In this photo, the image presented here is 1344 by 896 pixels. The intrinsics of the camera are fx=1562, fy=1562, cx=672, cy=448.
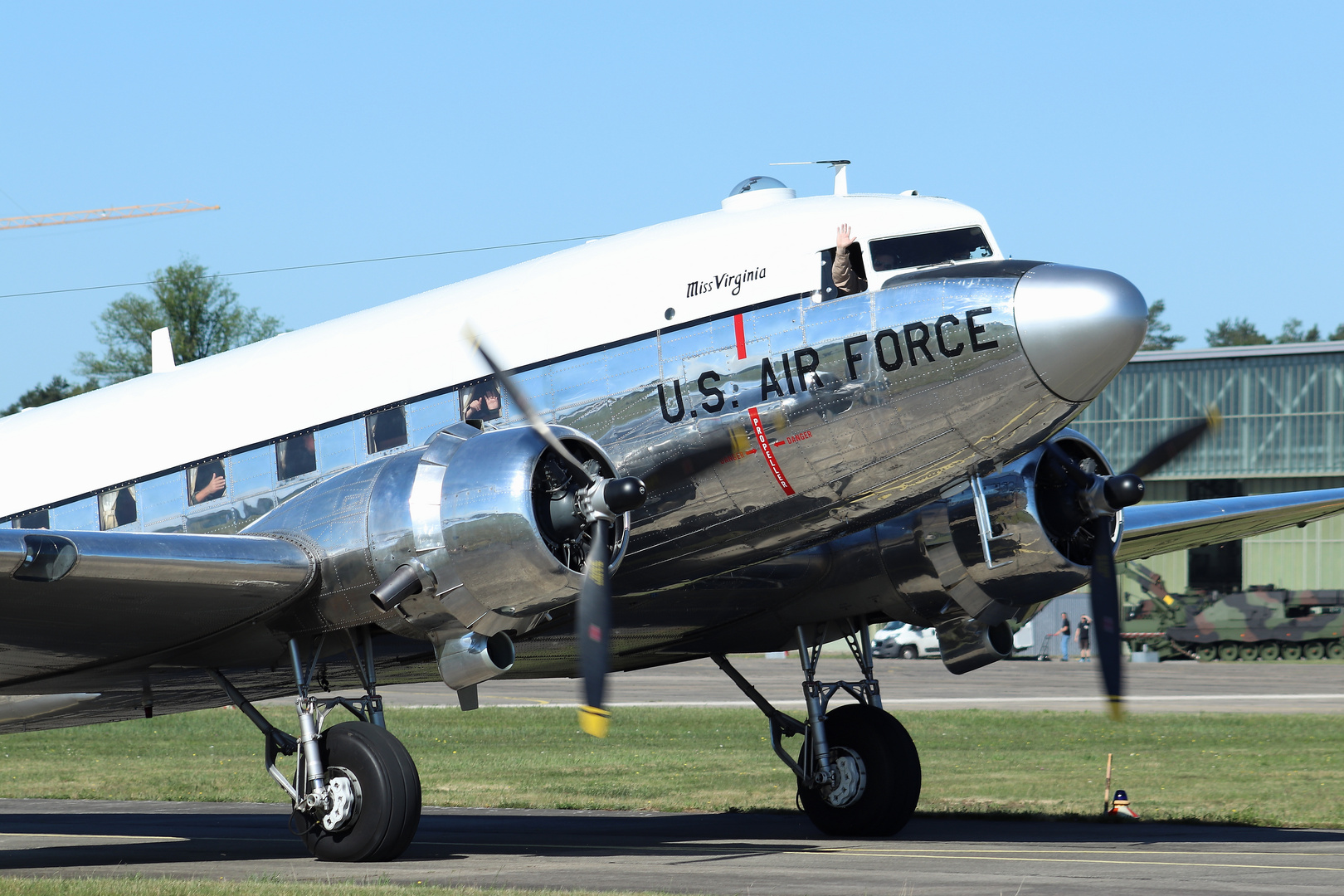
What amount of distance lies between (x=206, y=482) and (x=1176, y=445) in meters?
8.14

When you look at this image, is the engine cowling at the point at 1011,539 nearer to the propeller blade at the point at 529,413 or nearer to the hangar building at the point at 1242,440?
the propeller blade at the point at 529,413

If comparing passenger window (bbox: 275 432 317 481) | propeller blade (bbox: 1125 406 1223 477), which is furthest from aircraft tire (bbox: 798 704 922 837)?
passenger window (bbox: 275 432 317 481)

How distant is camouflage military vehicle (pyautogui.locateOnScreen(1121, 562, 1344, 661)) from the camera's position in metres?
47.4

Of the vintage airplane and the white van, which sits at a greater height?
the vintage airplane

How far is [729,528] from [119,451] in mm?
5692

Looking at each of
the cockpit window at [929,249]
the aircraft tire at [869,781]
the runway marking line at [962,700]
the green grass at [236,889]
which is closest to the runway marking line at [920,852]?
the aircraft tire at [869,781]

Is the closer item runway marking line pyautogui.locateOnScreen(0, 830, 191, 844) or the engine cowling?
the engine cowling

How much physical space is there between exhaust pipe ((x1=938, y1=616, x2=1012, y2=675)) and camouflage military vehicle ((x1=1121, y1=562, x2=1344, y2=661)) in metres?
34.7

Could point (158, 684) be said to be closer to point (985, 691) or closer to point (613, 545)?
point (613, 545)

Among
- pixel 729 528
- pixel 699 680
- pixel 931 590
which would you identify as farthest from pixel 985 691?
pixel 729 528

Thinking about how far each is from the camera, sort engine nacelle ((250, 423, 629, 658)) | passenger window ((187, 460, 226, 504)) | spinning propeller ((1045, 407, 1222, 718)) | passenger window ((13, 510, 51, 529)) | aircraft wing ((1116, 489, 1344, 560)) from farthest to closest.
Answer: aircraft wing ((1116, 489, 1344, 560)), passenger window ((13, 510, 51, 529)), passenger window ((187, 460, 226, 504)), spinning propeller ((1045, 407, 1222, 718)), engine nacelle ((250, 423, 629, 658))

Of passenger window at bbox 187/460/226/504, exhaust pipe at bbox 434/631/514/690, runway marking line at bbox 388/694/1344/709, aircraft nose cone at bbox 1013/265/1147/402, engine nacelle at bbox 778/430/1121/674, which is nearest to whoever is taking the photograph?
aircraft nose cone at bbox 1013/265/1147/402

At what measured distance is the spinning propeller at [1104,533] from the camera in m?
12.6

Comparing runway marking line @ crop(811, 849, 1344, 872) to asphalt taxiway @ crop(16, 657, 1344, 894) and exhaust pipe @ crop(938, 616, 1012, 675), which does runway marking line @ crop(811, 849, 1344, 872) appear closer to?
asphalt taxiway @ crop(16, 657, 1344, 894)
